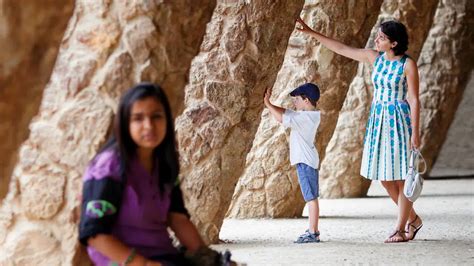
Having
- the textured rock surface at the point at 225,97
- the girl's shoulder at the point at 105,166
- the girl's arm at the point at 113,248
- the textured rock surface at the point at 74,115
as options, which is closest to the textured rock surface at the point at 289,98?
the textured rock surface at the point at 225,97

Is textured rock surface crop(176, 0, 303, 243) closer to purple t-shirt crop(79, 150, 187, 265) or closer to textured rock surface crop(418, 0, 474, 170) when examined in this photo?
purple t-shirt crop(79, 150, 187, 265)

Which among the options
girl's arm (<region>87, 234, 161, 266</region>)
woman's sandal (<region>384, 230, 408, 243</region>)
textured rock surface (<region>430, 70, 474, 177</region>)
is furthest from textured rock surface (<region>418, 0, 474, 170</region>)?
girl's arm (<region>87, 234, 161, 266</region>)

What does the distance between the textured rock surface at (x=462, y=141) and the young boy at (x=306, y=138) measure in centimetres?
A: 904

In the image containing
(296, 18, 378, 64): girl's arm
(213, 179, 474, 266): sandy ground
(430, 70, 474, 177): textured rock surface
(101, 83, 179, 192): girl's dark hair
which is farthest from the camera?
(430, 70, 474, 177): textured rock surface

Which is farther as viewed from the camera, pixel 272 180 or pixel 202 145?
pixel 272 180

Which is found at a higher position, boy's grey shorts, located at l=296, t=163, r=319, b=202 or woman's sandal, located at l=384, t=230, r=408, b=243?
boy's grey shorts, located at l=296, t=163, r=319, b=202

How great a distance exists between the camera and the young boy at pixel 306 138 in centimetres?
804

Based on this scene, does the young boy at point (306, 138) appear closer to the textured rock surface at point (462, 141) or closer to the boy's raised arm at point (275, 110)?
the boy's raised arm at point (275, 110)

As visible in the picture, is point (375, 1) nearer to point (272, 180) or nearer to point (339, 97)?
point (339, 97)

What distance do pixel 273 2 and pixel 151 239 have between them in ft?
14.0

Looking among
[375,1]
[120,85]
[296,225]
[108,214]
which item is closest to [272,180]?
[296,225]

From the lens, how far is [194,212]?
809cm

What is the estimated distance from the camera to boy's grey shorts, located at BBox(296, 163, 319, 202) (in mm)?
8211

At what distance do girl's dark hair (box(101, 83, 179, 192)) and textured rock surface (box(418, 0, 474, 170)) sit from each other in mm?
10655
